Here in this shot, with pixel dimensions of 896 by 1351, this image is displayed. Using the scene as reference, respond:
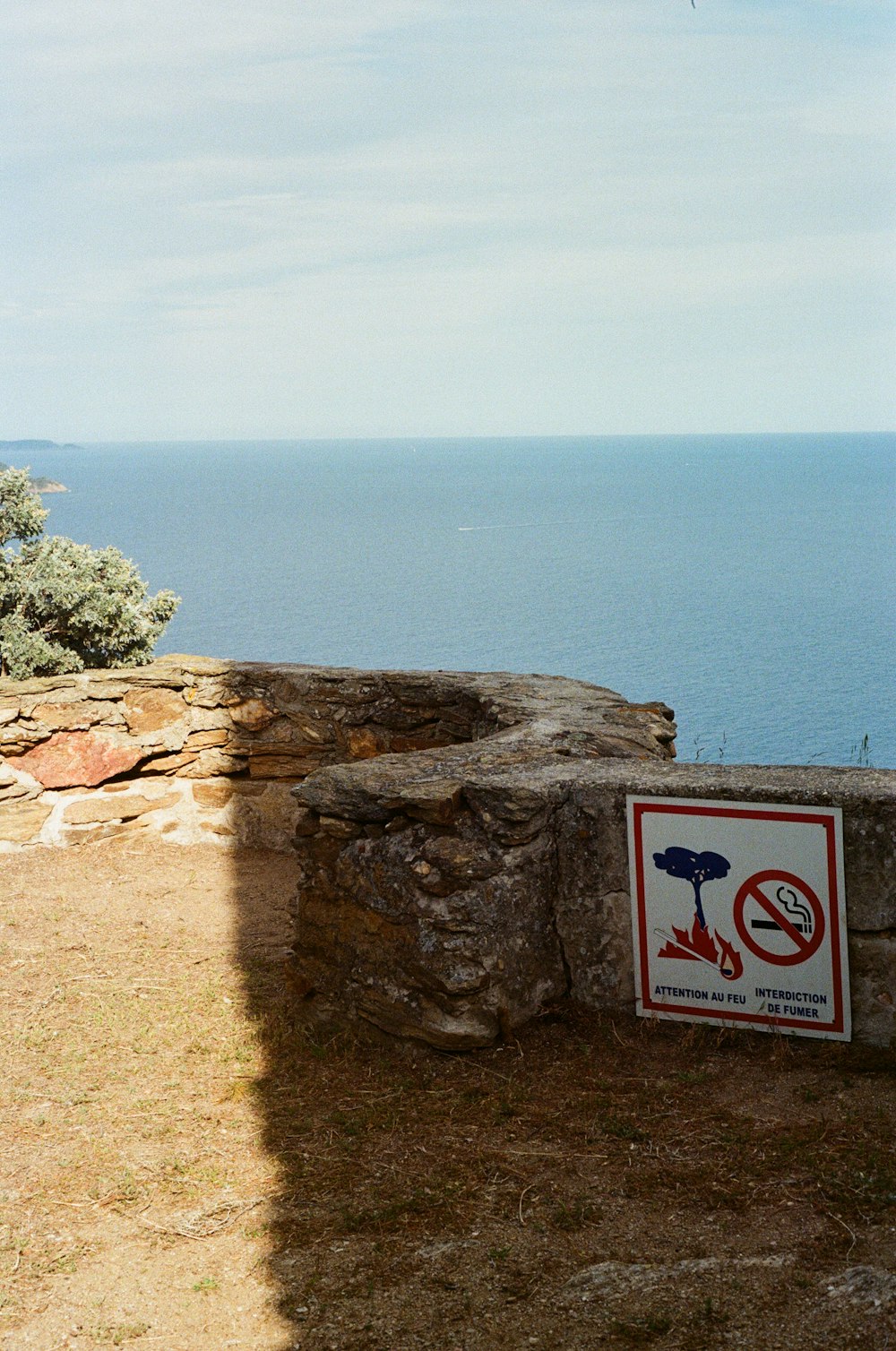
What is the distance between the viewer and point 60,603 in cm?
765

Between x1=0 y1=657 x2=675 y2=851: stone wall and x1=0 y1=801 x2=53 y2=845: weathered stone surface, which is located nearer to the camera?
x1=0 y1=657 x2=675 y2=851: stone wall

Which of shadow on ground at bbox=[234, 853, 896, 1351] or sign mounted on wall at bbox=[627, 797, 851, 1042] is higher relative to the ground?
sign mounted on wall at bbox=[627, 797, 851, 1042]

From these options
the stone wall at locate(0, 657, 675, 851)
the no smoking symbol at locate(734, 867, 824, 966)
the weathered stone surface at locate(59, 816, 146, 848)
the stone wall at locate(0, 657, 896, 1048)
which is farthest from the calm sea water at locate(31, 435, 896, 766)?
the no smoking symbol at locate(734, 867, 824, 966)

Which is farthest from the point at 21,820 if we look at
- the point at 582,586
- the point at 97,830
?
the point at 582,586

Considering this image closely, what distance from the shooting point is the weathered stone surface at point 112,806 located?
728 centimetres

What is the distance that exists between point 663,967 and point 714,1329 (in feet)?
5.28

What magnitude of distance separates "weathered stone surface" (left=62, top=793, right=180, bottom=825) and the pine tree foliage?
2.79ft

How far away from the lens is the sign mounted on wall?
13.5 feet

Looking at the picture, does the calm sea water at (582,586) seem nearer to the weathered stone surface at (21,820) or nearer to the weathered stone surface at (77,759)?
the weathered stone surface at (77,759)

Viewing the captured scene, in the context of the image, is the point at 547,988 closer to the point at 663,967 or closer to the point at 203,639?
the point at 663,967

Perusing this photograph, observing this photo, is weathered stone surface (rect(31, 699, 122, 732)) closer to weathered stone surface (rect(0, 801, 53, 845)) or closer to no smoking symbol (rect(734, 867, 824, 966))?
weathered stone surface (rect(0, 801, 53, 845))

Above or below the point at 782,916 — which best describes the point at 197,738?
above

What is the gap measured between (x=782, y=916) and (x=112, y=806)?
4.39 metres

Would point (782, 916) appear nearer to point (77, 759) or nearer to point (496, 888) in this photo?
point (496, 888)
